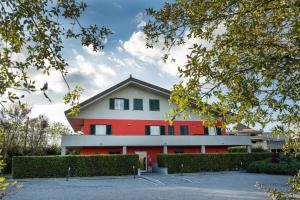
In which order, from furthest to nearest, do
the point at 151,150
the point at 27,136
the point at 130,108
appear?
the point at 27,136
the point at 151,150
the point at 130,108

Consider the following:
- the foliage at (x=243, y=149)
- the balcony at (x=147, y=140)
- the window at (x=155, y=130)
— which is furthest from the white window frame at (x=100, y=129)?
the foliage at (x=243, y=149)

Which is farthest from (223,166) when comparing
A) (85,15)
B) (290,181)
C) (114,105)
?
(85,15)

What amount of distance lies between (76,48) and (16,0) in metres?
1.70

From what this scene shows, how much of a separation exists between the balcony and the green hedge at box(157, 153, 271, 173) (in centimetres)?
242

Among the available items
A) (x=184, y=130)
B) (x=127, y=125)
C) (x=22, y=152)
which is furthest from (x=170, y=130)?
(x=22, y=152)

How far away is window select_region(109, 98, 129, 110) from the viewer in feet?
91.8

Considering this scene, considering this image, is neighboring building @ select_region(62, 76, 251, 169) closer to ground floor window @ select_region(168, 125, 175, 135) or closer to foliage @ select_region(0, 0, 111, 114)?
ground floor window @ select_region(168, 125, 175, 135)

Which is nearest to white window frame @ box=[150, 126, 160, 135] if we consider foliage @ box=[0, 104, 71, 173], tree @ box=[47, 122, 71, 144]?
foliage @ box=[0, 104, 71, 173]

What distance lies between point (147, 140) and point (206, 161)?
6.19m

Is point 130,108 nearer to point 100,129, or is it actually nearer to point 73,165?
point 100,129

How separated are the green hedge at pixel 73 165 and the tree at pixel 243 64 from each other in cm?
1911

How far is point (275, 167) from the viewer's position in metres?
22.7

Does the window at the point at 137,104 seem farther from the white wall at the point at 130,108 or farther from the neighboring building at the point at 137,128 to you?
the white wall at the point at 130,108

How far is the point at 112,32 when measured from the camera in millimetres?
4582
